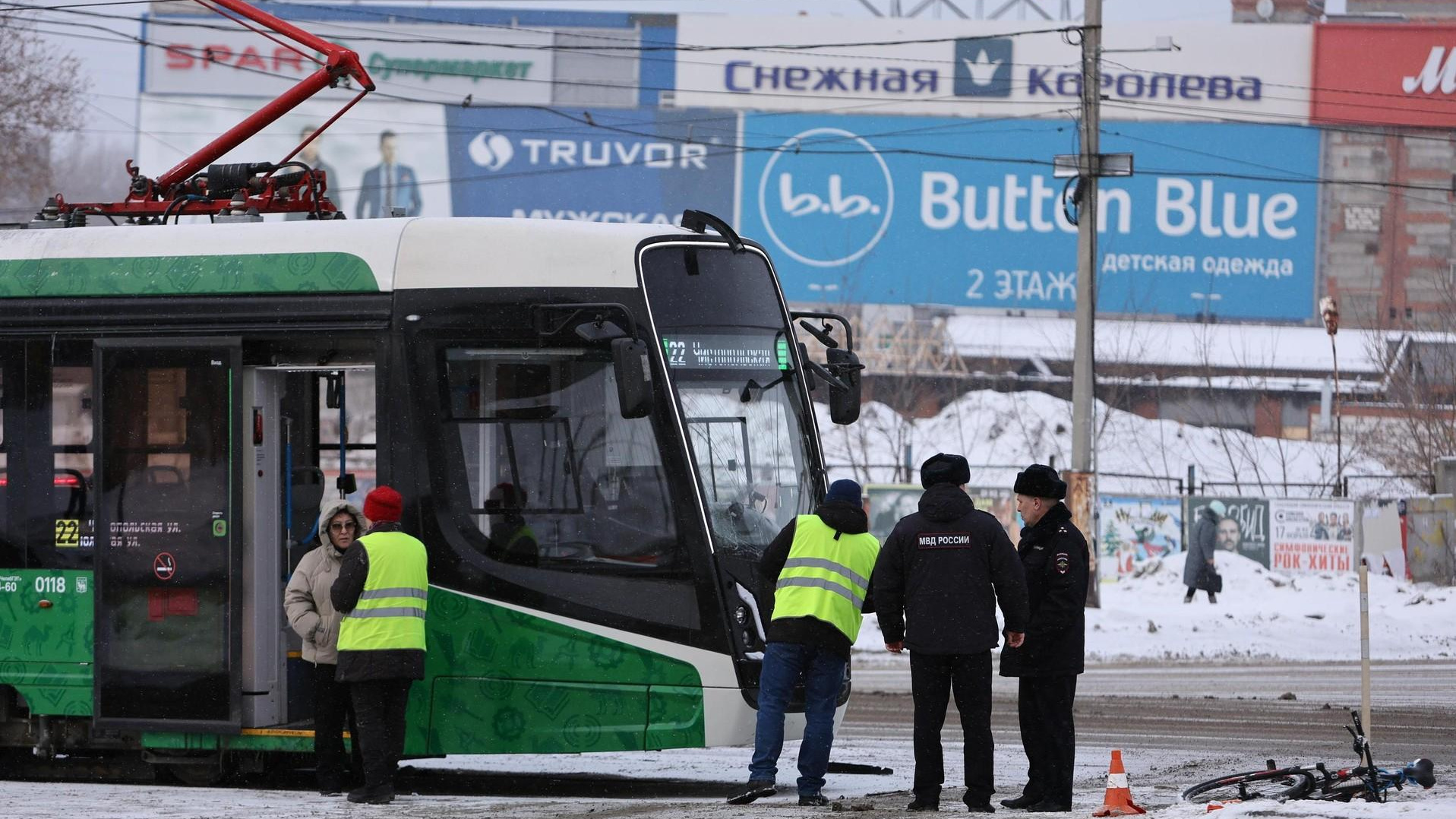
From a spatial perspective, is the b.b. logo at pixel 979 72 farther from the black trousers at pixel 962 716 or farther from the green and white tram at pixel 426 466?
→ the black trousers at pixel 962 716

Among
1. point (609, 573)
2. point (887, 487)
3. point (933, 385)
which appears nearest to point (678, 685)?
point (609, 573)

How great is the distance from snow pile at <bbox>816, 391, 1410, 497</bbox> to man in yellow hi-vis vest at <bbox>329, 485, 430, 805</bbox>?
33.7 m

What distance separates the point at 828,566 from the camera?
8930 mm

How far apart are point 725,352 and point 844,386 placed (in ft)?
3.59

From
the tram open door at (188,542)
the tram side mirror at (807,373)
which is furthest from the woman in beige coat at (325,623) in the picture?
the tram side mirror at (807,373)

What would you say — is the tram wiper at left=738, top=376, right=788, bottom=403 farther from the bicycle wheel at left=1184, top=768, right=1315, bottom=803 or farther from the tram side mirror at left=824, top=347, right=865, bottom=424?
the bicycle wheel at left=1184, top=768, right=1315, bottom=803

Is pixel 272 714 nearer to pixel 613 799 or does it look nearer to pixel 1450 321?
pixel 613 799

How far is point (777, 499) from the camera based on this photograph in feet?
31.8

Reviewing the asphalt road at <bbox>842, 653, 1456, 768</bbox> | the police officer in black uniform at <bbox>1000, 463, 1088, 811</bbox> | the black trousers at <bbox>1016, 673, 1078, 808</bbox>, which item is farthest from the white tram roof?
the asphalt road at <bbox>842, 653, 1456, 768</bbox>

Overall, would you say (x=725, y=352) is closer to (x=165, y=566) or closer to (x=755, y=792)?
(x=755, y=792)

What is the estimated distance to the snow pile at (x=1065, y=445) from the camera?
4531cm

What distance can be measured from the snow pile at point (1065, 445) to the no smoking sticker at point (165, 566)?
109 ft

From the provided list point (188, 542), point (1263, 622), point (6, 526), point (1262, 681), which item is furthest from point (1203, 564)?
point (6, 526)

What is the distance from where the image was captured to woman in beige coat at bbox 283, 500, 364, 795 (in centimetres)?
941
